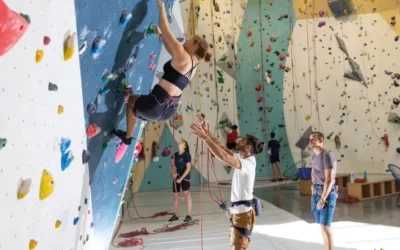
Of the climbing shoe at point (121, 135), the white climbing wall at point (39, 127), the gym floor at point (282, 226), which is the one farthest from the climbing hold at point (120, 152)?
the gym floor at point (282, 226)

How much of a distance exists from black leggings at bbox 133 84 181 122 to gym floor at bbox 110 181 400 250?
221 centimetres

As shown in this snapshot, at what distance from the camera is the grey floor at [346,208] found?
18.1 feet

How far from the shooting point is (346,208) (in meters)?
6.32

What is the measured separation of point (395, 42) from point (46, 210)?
9.48m

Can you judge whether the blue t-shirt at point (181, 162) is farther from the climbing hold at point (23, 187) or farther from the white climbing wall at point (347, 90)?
the white climbing wall at point (347, 90)

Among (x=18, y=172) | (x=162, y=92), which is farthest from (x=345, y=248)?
(x=18, y=172)

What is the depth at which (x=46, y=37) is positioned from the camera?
1261 mm

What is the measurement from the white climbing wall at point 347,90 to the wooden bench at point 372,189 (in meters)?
2.00

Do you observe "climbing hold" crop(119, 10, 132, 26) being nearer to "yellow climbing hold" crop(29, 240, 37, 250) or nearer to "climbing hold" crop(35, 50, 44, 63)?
"climbing hold" crop(35, 50, 44, 63)

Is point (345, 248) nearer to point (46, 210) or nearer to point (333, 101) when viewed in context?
point (46, 210)

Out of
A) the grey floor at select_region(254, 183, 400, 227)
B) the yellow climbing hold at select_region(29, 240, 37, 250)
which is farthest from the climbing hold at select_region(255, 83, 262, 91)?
the yellow climbing hold at select_region(29, 240, 37, 250)

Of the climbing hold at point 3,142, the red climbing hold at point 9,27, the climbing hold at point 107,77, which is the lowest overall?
the climbing hold at point 3,142

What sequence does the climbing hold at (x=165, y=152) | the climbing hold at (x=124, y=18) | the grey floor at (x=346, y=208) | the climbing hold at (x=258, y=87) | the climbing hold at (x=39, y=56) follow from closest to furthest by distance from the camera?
the climbing hold at (x=39, y=56)
the climbing hold at (x=124, y=18)
the grey floor at (x=346, y=208)
the climbing hold at (x=165, y=152)
the climbing hold at (x=258, y=87)

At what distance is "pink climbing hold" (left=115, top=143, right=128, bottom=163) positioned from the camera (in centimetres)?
234
